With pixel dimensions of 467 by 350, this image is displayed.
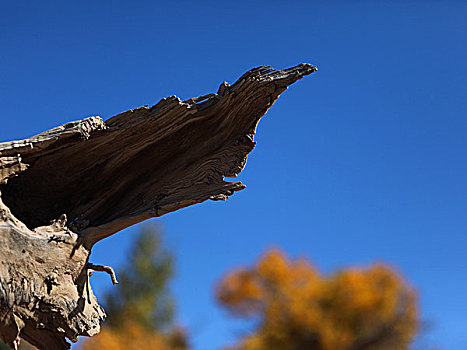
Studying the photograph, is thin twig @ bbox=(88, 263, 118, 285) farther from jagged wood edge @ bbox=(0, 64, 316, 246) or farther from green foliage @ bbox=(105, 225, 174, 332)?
green foliage @ bbox=(105, 225, 174, 332)

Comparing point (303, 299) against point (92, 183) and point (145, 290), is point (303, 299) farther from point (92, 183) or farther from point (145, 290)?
point (92, 183)

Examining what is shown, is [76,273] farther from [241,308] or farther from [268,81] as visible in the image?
[241,308]

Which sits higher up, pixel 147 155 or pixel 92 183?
pixel 147 155

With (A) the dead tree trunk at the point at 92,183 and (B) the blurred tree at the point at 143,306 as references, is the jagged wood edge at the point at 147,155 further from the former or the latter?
(B) the blurred tree at the point at 143,306

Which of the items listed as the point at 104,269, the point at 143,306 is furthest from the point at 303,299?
the point at 104,269

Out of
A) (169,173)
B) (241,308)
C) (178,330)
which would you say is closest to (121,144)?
(169,173)

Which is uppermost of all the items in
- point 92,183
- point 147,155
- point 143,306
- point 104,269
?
point 143,306

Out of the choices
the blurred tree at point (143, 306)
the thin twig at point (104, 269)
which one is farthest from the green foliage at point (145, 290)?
the thin twig at point (104, 269)
